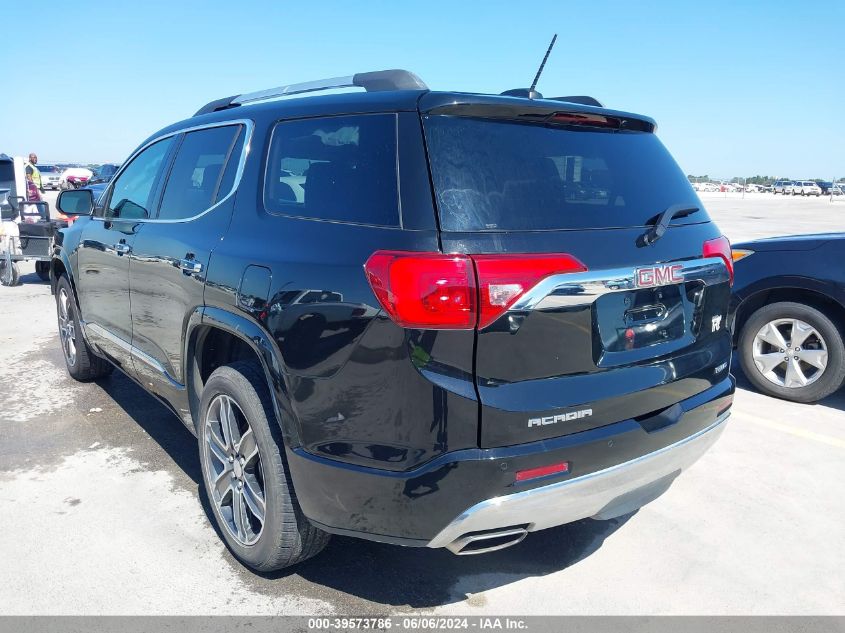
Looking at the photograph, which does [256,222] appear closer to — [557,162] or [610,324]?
[557,162]

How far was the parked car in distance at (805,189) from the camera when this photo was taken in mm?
66125

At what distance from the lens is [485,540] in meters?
2.27

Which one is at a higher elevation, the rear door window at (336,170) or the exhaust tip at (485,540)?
the rear door window at (336,170)

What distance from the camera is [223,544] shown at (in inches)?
120

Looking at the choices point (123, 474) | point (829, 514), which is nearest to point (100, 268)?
point (123, 474)

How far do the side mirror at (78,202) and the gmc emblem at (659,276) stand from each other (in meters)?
3.75

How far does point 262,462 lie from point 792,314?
4005 mm

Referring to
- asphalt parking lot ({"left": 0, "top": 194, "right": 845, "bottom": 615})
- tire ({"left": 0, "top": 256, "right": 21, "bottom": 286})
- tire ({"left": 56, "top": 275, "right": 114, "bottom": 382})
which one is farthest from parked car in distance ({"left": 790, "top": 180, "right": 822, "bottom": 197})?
tire ({"left": 56, "top": 275, "right": 114, "bottom": 382})

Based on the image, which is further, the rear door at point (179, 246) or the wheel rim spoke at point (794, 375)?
the wheel rim spoke at point (794, 375)

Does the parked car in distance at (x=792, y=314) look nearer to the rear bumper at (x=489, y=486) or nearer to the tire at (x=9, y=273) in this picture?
the rear bumper at (x=489, y=486)

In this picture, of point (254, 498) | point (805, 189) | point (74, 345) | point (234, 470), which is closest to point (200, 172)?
point (234, 470)

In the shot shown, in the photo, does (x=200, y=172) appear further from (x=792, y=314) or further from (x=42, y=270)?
(x=42, y=270)

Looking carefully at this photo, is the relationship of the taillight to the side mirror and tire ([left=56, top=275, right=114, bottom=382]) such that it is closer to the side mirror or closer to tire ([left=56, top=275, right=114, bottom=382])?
the side mirror

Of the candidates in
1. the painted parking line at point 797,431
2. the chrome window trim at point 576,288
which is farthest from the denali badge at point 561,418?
the painted parking line at point 797,431
